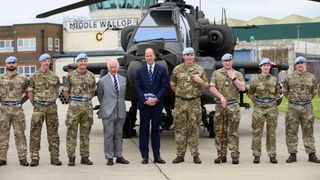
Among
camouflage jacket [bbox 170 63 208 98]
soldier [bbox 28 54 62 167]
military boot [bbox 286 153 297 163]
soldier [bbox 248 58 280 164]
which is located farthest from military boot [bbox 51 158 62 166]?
military boot [bbox 286 153 297 163]

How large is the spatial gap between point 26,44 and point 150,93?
55066 millimetres

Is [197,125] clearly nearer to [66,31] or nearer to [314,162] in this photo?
[314,162]

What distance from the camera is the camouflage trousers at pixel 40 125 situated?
8453mm

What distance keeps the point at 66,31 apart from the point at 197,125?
176ft

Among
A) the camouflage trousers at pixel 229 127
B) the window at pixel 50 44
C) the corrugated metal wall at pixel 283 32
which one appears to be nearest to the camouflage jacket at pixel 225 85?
the camouflage trousers at pixel 229 127

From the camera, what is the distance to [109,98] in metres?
8.56

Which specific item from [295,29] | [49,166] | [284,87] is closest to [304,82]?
[284,87]

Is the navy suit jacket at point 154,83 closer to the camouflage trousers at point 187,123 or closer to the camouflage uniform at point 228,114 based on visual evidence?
the camouflage trousers at point 187,123

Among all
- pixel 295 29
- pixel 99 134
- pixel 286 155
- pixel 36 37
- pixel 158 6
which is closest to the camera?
pixel 286 155

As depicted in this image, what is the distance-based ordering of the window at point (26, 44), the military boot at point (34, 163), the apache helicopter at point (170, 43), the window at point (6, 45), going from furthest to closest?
the window at point (6, 45) → the window at point (26, 44) → the apache helicopter at point (170, 43) → the military boot at point (34, 163)

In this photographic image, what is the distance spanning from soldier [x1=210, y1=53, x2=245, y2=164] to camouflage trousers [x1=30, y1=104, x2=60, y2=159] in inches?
99.0

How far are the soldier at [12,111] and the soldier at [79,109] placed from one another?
72cm

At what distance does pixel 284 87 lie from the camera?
29.1 feet

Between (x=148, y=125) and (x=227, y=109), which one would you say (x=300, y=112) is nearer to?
(x=227, y=109)
